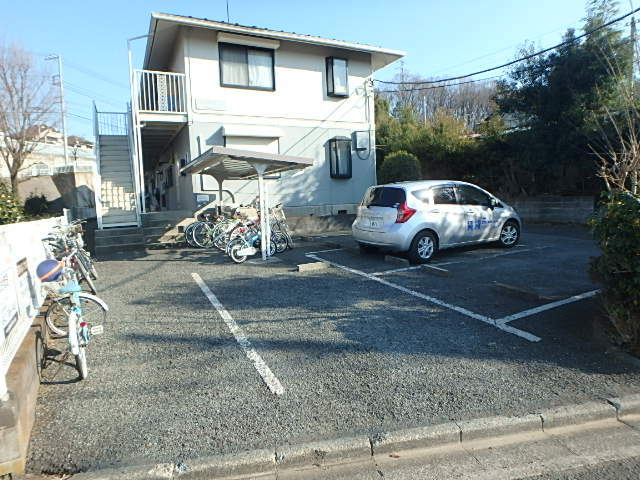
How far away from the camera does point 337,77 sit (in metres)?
14.4

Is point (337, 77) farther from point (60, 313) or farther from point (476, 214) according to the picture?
point (60, 313)

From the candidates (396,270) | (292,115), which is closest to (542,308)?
(396,270)

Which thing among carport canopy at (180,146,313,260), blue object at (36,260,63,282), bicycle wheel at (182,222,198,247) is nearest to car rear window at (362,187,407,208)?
carport canopy at (180,146,313,260)

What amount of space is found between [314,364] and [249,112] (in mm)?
10919

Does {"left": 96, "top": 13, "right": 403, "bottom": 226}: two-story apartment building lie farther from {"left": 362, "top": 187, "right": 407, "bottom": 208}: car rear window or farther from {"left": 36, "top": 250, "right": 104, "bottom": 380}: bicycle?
{"left": 36, "top": 250, "right": 104, "bottom": 380}: bicycle

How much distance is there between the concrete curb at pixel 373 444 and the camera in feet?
8.11

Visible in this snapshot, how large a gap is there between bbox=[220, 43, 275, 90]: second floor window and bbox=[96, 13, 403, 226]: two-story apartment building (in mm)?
31

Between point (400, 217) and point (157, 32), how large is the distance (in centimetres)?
958

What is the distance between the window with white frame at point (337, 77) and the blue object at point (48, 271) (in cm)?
1188

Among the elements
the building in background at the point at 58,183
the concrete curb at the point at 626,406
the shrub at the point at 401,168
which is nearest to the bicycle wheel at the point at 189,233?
the shrub at the point at 401,168

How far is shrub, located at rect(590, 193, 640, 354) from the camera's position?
3.72 metres

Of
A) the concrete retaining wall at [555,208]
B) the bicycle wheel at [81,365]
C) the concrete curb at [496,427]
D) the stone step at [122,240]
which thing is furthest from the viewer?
the concrete retaining wall at [555,208]

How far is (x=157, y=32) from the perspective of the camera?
1223 centimetres

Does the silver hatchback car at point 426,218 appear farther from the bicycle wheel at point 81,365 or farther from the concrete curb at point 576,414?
the bicycle wheel at point 81,365
